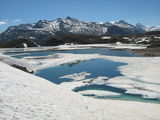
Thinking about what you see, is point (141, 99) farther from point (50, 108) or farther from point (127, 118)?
point (50, 108)

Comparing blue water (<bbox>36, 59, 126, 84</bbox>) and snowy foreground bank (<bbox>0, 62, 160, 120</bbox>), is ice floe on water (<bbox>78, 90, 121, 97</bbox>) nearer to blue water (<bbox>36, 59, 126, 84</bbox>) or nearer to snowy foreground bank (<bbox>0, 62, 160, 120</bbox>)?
snowy foreground bank (<bbox>0, 62, 160, 120</bbox>)

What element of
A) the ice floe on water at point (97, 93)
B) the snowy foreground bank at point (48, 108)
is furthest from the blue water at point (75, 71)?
the snowy foreground bank at point (48, 108)

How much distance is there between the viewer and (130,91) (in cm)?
2356

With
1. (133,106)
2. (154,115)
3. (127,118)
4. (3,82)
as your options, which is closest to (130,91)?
(133,106)

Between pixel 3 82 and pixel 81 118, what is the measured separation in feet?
19.8

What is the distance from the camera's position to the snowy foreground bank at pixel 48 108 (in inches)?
445

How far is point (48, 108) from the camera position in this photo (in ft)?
42.5

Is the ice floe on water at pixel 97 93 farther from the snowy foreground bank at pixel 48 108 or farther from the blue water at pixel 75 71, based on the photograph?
the blue water at pixel 75 71

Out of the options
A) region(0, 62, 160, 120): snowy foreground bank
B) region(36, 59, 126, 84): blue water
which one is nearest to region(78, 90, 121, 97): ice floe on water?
region(0, 62, 160, 120): snowy foreground bank

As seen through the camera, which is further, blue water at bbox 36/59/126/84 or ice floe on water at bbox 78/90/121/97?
blue water at bbox 36/59/126/84

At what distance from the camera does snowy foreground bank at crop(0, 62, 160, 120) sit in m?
11.3

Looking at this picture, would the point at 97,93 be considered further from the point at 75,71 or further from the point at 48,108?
the point at 75,71

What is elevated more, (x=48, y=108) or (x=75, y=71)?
(x=48, y=108)

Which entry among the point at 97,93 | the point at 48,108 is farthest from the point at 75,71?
the point at 48,108
